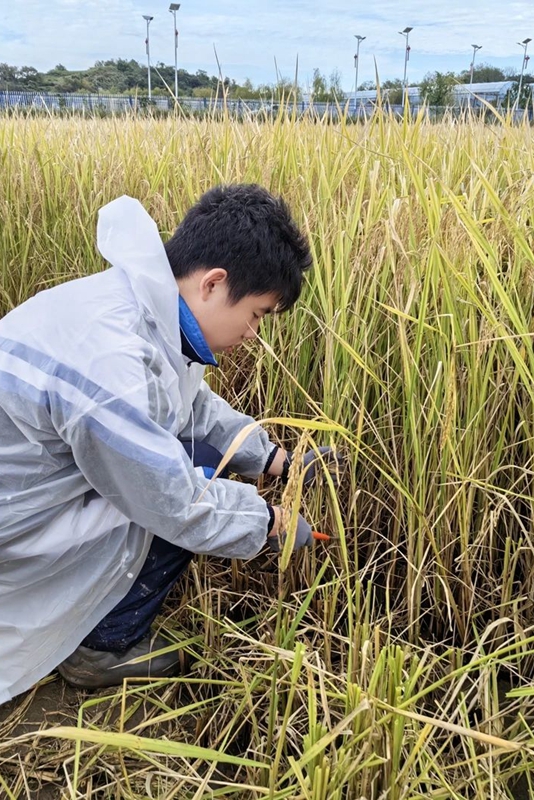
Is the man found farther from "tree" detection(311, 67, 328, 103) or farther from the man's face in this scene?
"tree" detection(311, 67, 328, 103)

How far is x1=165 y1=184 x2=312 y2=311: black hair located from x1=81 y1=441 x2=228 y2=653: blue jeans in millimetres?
324

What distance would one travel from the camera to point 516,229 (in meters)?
1.01

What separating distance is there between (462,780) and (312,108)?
208 cm

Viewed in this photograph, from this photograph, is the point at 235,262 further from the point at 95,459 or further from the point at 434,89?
the point at 434,89

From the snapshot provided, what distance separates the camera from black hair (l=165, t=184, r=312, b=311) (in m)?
1.05

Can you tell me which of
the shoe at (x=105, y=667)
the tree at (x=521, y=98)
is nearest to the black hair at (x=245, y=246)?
the shoe at (x=105, y=667)

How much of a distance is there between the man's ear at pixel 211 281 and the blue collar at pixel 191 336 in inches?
1.5

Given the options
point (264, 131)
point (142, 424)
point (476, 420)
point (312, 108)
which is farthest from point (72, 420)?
point (312, 108)

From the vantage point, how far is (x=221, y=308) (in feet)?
3.53

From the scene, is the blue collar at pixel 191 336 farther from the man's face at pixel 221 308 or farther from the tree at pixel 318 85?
the tree at pixel 318 85

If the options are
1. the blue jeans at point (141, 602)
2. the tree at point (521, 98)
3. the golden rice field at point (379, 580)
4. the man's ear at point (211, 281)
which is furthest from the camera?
the tree at point (521, 98)

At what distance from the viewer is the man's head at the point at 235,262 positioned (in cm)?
105

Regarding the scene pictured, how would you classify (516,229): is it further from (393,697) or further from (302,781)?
(302,781)

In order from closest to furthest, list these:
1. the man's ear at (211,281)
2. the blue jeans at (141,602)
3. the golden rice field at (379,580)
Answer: the golden rice field at (379,580), the man's ear at (211,281), the blue jeans at (141,602)
